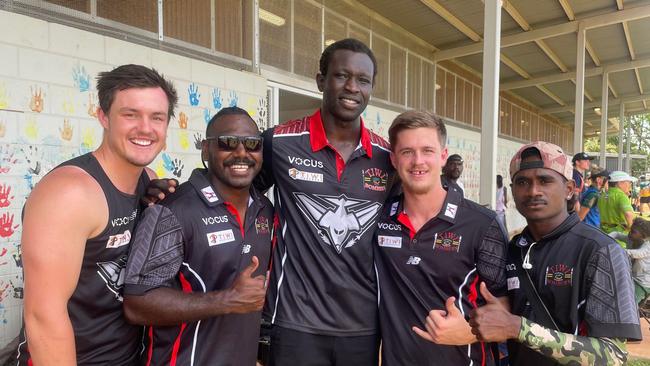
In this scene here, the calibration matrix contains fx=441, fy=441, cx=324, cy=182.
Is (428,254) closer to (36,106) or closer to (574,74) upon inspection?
(36,106)

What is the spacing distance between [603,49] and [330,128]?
1615 centimetres

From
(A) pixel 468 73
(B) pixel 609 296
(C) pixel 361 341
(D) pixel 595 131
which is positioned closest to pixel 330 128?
(C) pixel 361 341

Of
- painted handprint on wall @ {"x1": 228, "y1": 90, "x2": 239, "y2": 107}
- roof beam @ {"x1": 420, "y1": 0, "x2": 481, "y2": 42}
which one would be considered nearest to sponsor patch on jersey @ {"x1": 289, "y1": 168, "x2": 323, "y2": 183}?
painted handprint on wall @ {"x1": 228, "y1": 90, "x2": 239, "y2": 107}

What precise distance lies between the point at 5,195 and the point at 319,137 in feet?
10.7

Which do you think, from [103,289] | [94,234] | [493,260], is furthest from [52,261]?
[493,260]

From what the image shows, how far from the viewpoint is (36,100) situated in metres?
4.24

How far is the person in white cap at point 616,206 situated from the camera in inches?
290

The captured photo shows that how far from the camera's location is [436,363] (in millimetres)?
2252

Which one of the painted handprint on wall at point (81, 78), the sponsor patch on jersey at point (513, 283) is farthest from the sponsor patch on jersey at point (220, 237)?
the painted handprint on wall at point (81, 78)

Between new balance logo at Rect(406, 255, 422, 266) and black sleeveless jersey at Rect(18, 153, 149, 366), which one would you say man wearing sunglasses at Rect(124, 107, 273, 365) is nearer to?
black sleeveless jersey at Rect(18, 153, 149, 366)

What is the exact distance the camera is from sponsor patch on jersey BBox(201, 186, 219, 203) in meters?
2.16

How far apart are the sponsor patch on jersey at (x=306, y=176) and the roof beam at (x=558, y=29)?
11080 millimetres

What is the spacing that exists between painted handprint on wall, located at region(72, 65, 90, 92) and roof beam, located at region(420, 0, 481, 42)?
7406mm

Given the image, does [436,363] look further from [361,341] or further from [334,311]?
[334,311]
